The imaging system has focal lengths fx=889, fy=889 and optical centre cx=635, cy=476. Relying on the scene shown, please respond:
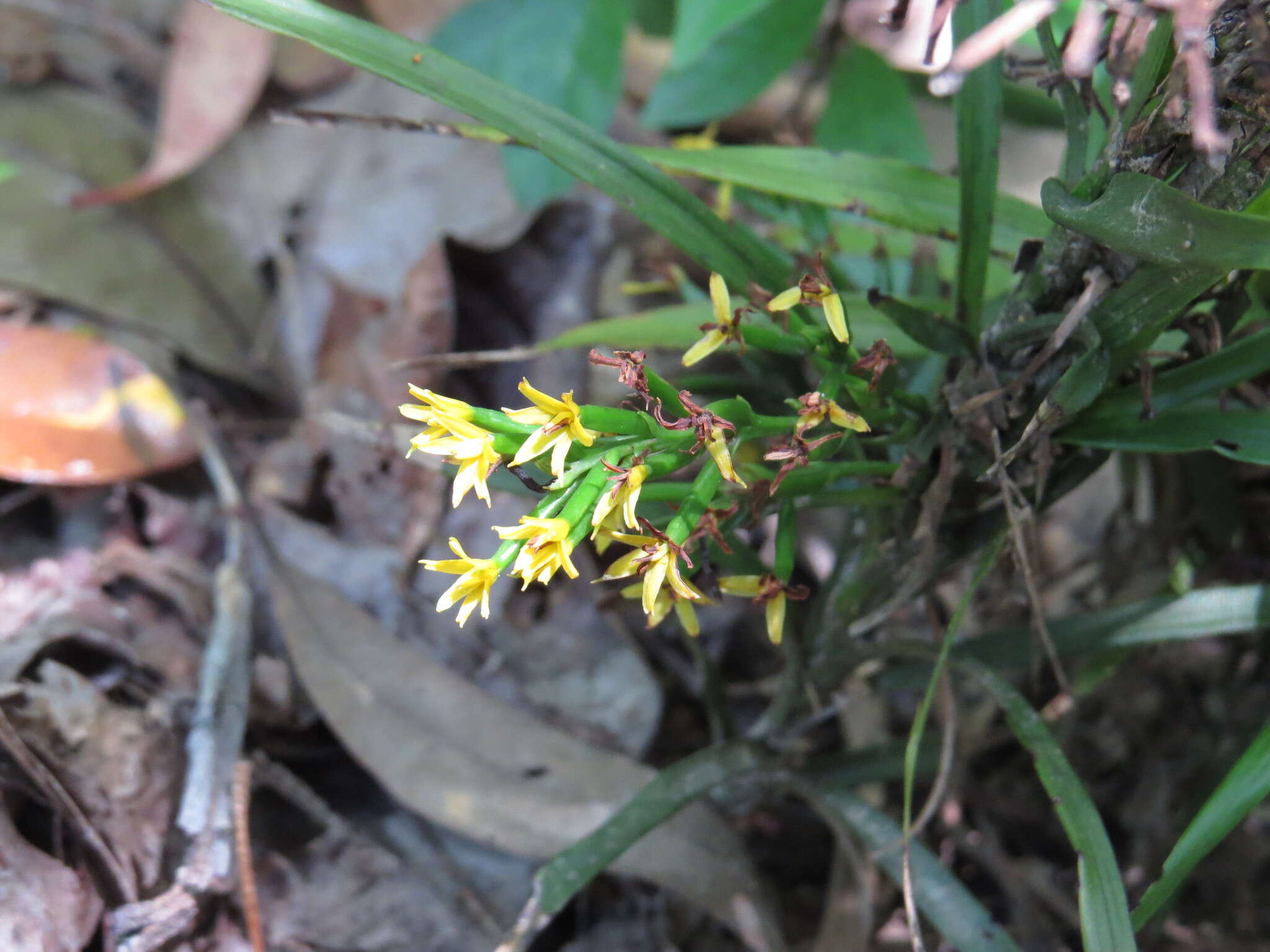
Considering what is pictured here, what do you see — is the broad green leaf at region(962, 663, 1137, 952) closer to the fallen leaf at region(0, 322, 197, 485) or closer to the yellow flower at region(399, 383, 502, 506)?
the yellow flower at region(399, 383, 502, 506)

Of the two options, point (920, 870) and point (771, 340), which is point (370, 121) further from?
point (920, 870)

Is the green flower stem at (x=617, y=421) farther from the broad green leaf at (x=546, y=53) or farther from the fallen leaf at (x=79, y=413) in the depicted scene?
the fallen leaf at (x=79, y=413)

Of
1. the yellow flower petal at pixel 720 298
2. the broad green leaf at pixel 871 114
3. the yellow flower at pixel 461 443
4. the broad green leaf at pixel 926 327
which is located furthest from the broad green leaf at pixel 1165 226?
the broad green leaf at pixel 871 114

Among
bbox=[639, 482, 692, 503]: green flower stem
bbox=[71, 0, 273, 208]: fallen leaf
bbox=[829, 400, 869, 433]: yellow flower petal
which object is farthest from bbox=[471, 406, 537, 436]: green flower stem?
bbox=[71, 0, 273, 208]: fallen leaf

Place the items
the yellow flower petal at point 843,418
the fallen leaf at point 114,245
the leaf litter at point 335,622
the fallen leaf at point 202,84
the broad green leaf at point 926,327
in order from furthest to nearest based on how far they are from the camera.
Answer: the fallen leaf at point 202,84, the fallen leaf at point 114,245, the leaf litter at point 335,622, the broad green leaf at point 926,327, the yellow flower petal at point 843,418

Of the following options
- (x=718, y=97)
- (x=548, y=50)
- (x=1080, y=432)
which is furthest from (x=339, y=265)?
(x=1080, y=432)
